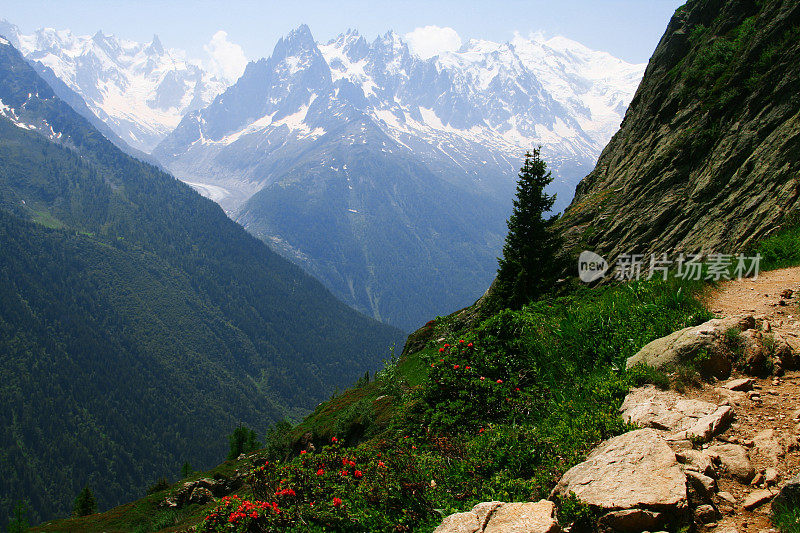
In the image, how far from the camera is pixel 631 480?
5230 mm

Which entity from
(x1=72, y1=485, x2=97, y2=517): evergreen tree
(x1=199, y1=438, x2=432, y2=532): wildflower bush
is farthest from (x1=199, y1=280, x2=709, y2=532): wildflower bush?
(x1=72, y1=485, x2=97, y2=517): evergreen tree

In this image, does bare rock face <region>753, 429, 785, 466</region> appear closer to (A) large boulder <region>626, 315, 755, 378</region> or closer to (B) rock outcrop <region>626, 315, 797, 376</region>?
(B) rock outcrop <region>626, 315, 797, 376</region>

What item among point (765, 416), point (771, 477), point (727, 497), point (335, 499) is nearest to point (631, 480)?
point (727, 497)

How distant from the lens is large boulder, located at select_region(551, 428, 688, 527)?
4.80 metres

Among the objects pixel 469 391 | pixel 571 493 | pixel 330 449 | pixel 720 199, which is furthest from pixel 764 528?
pixel 720 199

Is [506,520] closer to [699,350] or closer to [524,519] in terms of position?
[524,519]

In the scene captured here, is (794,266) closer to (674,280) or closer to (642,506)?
(674,280)

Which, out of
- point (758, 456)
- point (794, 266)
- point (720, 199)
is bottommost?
point (758, 456)

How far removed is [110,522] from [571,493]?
65.2 m

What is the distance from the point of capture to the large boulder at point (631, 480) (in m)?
4.80

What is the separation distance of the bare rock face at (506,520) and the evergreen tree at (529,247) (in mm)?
19060

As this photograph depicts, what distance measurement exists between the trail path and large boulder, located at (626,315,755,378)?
45 centimetres

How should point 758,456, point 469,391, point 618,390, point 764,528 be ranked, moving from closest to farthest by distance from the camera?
point 764,528 → point 758,456 → point 618,390 → point 469,391

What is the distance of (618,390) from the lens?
24.9 ft
